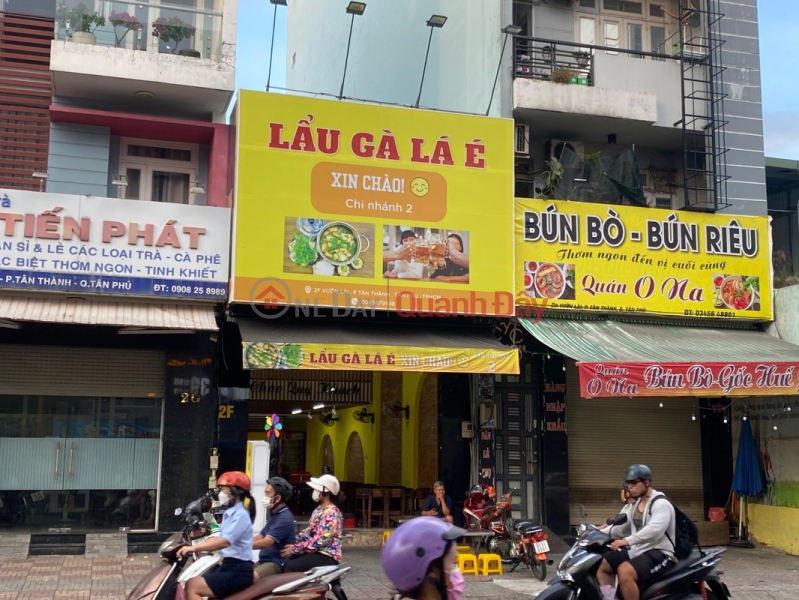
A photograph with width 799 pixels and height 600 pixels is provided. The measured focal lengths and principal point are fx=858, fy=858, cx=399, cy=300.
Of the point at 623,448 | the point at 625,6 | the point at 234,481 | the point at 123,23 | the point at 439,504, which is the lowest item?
the point at 439,504

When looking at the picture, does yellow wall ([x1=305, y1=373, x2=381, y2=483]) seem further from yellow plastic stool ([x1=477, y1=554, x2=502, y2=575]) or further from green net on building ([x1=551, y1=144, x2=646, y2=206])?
yellow plastic stool ([x1=477, y1=554, x2=502, y2=575])

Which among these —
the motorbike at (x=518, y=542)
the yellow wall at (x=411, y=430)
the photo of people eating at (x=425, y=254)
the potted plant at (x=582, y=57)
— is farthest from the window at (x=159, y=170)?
the motorbike at (x=518, y=542)

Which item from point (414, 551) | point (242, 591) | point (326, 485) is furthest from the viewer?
point (326, 485)

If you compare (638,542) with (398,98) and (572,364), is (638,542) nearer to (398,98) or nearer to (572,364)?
(572,364)

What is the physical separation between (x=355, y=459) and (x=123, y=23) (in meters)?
13.9

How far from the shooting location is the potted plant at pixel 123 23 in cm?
1455

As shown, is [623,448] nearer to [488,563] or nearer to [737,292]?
[737,292]

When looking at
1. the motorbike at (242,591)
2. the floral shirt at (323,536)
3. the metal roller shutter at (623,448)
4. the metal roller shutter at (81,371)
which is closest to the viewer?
the motorbike at (242,591)

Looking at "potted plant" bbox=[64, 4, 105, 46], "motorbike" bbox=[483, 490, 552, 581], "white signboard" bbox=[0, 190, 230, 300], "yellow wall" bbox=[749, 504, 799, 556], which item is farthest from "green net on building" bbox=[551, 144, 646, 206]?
"potted plant" bbox=[64, 4, 105, 46]

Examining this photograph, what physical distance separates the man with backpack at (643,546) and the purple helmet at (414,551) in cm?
396

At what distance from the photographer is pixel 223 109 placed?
1541 cm

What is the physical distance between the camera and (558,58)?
17344mm

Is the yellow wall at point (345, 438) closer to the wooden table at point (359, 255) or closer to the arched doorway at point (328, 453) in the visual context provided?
the arched doorway at point (328, 453)

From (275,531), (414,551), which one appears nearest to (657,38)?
(275,531)
